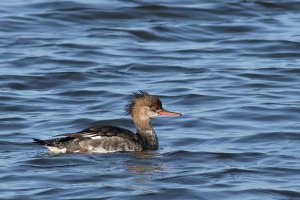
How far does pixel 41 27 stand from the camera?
73.7 ft

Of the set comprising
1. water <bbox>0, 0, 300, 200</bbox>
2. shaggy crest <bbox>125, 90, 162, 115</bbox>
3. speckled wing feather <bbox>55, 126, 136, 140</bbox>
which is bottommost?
water <bbox>0, 0, 300, 200</bbox>

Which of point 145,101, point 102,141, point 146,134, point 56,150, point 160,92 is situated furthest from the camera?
point 160,92

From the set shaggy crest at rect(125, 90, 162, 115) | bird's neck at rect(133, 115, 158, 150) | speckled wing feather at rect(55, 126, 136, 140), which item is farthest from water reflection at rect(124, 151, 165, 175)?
shaggy crest at rect(125, 90, 162, 115)

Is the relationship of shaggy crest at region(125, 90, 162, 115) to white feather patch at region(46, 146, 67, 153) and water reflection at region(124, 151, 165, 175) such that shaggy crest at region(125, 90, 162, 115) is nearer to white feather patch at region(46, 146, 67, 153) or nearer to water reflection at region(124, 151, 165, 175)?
water reflection at region(124, 151, 165, 175)

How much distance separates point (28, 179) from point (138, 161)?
172 centimetres

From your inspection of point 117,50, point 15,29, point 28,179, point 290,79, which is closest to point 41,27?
point 15,29

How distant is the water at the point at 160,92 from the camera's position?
40.2 ft

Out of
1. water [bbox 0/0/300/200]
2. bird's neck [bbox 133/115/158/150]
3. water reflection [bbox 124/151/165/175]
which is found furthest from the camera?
bird's neck [bbox 133/115/158/150]

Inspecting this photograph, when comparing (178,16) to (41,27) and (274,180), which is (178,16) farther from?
(274,180)

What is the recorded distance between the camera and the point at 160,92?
57.6ft

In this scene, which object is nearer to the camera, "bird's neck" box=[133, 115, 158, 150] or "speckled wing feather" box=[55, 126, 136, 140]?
"speckled wing feather" box=[55, 126, 136, 140]

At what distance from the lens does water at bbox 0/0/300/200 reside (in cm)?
1224

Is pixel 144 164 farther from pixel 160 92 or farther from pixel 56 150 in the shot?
pixel 160 92

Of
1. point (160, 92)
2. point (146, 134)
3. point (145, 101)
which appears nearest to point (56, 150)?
point (146, 134)
